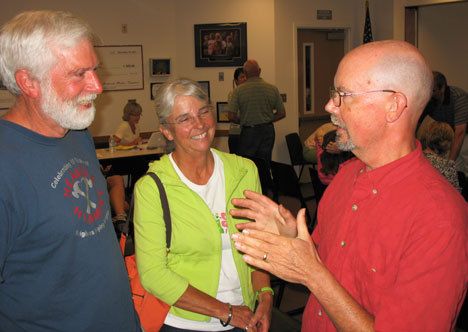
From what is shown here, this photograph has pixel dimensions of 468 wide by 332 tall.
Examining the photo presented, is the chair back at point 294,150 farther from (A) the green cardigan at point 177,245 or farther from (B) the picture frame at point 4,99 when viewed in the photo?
(A) the green cardigan at point 177,245

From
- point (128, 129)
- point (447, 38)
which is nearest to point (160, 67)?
point (128, 129)

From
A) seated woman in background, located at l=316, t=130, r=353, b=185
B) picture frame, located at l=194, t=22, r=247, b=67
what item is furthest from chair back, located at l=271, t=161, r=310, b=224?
picture frame, located at l=194, t=22, r=247, b=67

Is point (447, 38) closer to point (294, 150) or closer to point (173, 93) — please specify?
point (294, 150)

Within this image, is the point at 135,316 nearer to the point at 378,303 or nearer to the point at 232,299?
the point at 232,299

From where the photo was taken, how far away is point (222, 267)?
6.77 feet

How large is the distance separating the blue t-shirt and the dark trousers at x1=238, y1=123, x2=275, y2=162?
5699mm

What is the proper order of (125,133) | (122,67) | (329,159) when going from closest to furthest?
(329,159), (125,133), (122,67)

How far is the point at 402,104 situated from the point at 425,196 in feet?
0.94

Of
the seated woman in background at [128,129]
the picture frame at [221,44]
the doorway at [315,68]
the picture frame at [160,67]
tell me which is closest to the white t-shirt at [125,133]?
the seated woman in background at [128,129]

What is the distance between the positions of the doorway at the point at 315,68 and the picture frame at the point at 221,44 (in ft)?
3.40

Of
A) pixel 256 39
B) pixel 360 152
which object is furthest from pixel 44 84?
pixel 256 39

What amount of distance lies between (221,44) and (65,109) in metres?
6.77

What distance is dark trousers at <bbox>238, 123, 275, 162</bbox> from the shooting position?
292 inches

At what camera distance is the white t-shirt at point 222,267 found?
80.0 inches
